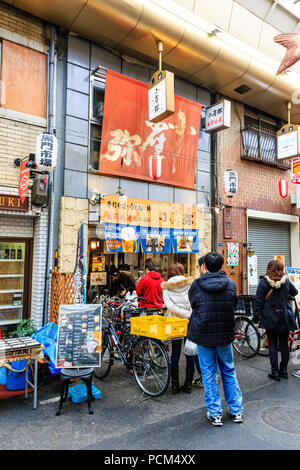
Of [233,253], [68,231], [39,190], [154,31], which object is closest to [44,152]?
[39,190]

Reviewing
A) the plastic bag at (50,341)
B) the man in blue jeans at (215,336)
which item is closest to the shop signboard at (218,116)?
the man in blue jeans at (215,336)

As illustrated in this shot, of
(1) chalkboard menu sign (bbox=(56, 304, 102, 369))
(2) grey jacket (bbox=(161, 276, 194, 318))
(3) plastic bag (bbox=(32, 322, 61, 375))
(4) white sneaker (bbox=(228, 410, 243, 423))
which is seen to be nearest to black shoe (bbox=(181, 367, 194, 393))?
(2) grey jacket (bbox=(161, 276, 194, 318))

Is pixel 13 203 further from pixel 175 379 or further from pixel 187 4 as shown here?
pixel 187 4

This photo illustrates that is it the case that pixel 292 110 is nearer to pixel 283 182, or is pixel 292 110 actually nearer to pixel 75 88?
pixel 283 182

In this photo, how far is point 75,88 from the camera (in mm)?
8961

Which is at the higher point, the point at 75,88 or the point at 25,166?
the point at 75,88

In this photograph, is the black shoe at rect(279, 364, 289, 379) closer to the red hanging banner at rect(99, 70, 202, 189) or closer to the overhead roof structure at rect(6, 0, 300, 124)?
the red hanging banner at rect(99, 70, 202, 189)

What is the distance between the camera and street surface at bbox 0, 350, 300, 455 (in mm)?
3943

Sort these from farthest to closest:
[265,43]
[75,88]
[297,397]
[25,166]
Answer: [265,43], [75,88], [25,166], [297,397]

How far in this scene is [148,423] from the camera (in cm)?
450

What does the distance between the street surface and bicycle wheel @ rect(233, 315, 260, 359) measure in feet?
4.91

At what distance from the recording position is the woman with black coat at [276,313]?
20.3 feet

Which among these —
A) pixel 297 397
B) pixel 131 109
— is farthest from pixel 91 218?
pixel 297 397
